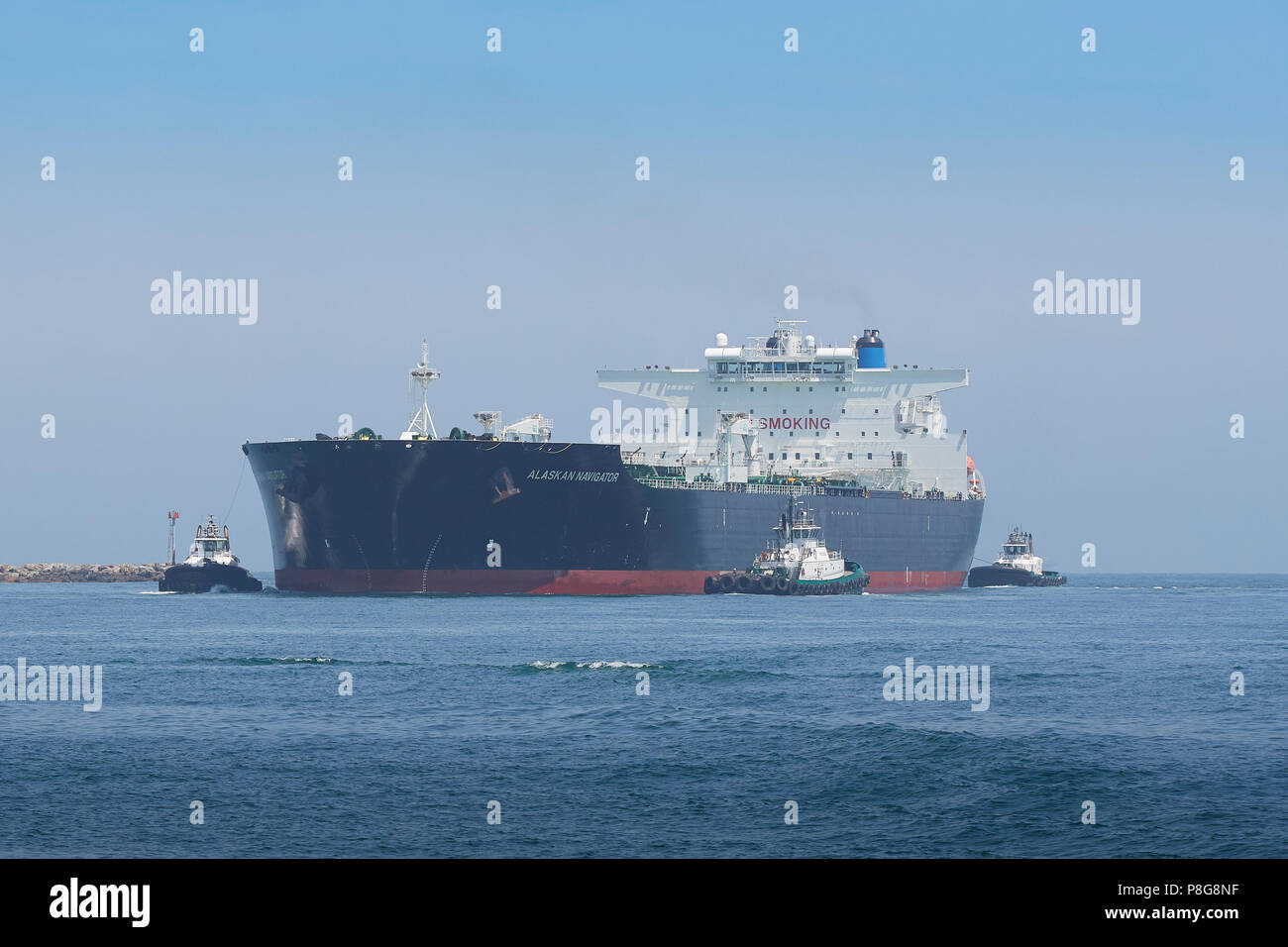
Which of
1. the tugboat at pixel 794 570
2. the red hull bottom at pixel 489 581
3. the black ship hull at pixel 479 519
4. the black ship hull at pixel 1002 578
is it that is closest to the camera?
the black ship hull at pixel 479 519

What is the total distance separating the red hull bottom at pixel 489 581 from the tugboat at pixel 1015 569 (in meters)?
37.1

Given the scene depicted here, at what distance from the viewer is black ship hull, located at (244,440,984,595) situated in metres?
52.5

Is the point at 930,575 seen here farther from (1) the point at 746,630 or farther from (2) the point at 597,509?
(1) the point at 746,630

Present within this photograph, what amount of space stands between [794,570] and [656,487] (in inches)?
354

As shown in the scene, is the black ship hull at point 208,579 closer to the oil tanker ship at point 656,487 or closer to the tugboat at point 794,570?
the oil tanker ship at point 656,487

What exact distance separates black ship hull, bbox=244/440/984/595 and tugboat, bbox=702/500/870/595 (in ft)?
5.45

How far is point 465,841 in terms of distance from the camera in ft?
54.0

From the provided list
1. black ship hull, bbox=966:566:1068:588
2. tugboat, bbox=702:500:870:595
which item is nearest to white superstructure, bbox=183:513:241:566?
tugboat, bbox=702:500:870:595

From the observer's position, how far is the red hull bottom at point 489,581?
178 feet

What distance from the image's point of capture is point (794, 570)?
62844 mm

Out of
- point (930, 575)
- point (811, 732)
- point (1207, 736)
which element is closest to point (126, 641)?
point (811, 732)

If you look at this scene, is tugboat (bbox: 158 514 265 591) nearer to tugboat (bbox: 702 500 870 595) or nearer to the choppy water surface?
tugboat (bbox: 702 500 870 595)

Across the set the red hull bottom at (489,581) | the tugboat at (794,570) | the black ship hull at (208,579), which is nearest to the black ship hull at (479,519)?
the red hull bottom at (489,581)
